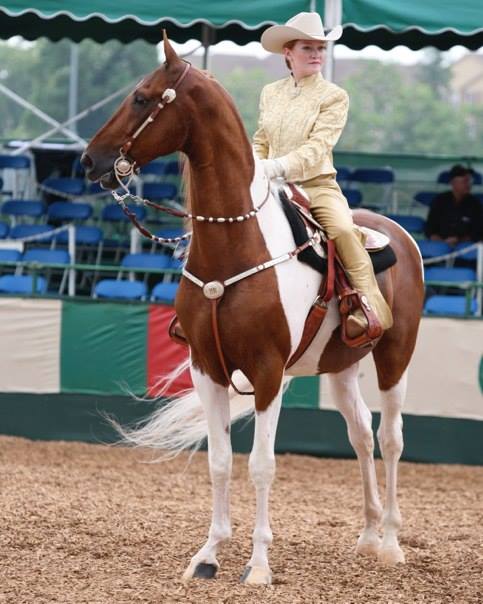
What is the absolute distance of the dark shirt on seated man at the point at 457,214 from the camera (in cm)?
1299

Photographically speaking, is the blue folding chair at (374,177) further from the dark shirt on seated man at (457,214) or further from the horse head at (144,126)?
the horse head at (144,126)

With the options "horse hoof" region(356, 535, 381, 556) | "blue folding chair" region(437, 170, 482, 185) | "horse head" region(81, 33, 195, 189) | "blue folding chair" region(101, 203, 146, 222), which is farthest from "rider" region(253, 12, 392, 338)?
"blue folding chair" region(437, 170, 482, 185)

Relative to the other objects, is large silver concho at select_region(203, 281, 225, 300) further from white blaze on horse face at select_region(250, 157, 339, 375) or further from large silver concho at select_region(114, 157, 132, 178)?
large silver concho at select_region(114, 157, 132, 178)

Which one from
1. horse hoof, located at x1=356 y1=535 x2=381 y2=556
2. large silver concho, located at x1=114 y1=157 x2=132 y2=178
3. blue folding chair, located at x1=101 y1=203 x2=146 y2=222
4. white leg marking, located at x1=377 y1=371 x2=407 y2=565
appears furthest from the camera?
blue folding chair, located at x1=101 y1=203 x2=146 y2=222

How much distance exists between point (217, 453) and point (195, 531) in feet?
4.09

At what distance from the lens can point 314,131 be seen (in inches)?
227

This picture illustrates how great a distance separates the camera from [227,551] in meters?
6.07

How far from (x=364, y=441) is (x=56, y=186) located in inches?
379

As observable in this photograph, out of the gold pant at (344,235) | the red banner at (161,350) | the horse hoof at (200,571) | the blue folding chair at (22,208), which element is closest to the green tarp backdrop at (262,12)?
the red banner at (161,350)

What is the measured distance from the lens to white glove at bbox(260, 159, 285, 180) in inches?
219

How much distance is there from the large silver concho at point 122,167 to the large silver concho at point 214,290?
66 centimetres

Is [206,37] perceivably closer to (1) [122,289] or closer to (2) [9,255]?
(1) [122,289]

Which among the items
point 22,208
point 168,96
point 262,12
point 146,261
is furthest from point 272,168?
point 22,208

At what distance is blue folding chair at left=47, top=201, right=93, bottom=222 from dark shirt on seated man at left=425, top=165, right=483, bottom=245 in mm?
4271
